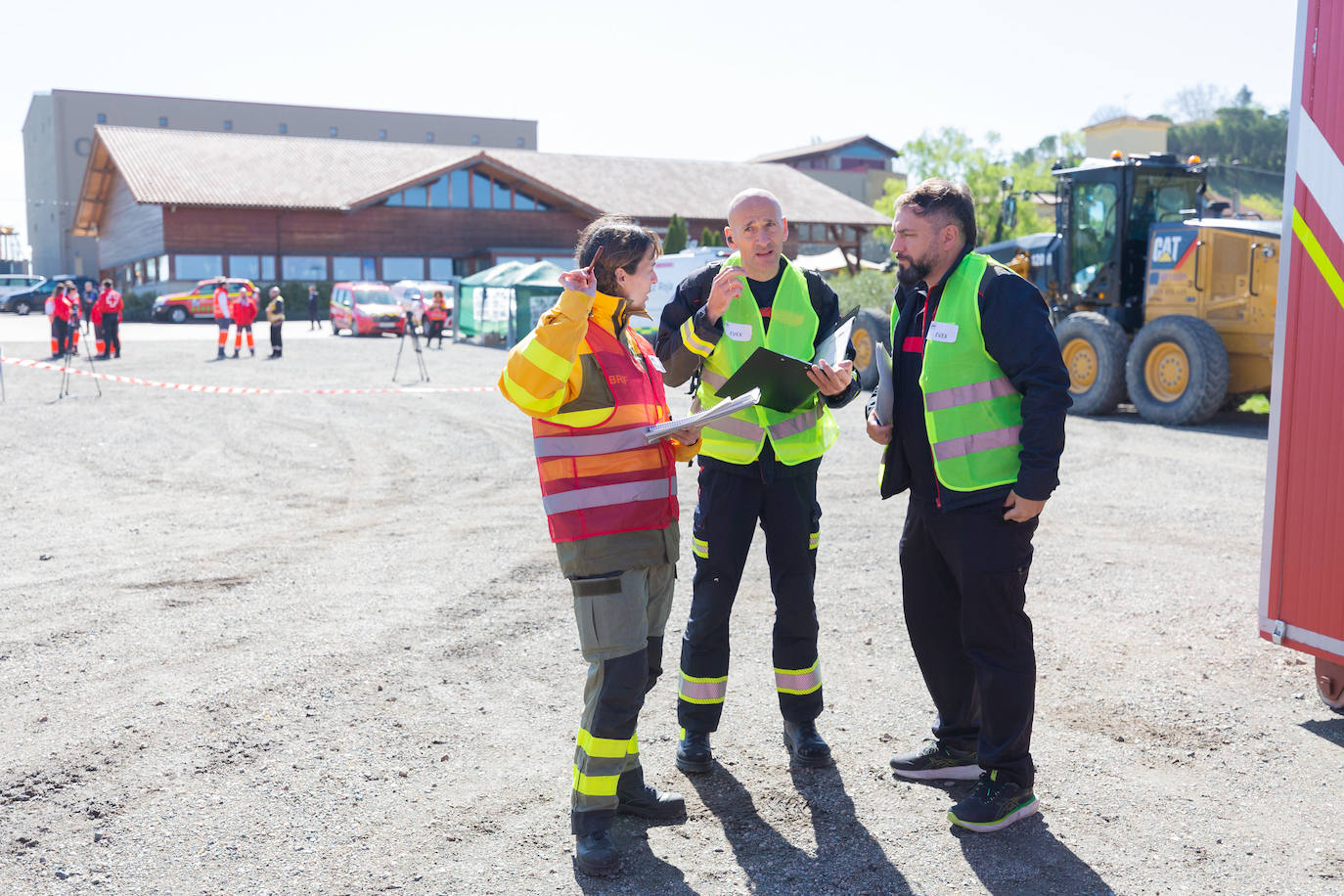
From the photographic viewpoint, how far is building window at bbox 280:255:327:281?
45.5 m

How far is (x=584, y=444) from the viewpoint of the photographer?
340 centimetres

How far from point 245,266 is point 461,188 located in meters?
9.52

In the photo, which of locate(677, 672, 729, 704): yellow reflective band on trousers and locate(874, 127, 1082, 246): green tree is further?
locate(874, 127, 1082, 246): green tree

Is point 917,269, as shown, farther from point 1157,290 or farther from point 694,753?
point 1157,290

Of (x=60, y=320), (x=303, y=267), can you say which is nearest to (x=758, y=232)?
(x=60, y=320)

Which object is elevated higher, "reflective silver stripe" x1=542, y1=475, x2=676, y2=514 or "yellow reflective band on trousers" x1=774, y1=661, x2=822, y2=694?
"reflective silver stripe" x1=542, y1=475, x2=676, y2=514

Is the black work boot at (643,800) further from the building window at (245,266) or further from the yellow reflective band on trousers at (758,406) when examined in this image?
the building window at (245,266)

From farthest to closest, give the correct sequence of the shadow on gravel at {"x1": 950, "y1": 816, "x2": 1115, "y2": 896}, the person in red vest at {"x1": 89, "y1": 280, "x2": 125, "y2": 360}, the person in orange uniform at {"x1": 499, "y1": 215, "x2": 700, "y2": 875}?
the person in red vest at {"x1": 89, "y1": 280, "x2": 125, "y2": 360}, the person in orange uniform at {"x1": 499, "y1": 215, "x2": 700, "y2": 875}, the shadow on gravel at {"x1": 950, "y1": 816, "x2": 1115, "y2": 896}

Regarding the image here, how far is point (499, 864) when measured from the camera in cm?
337

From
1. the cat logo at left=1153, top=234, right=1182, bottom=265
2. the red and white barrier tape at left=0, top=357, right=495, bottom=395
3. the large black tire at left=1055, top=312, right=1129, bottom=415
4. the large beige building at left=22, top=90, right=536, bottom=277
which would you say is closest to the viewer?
the cat logo at left=1153, top=234, right=1182, bottom=265

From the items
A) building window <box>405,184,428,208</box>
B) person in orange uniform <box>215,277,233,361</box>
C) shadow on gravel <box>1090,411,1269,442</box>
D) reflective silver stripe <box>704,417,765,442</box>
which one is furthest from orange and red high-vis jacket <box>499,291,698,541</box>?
A: building window <box>405,184,428,208</box>

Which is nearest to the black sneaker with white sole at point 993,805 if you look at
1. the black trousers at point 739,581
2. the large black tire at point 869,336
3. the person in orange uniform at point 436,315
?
the black trousers at point 739,581

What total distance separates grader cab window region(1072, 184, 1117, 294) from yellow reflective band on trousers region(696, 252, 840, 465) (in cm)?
1144

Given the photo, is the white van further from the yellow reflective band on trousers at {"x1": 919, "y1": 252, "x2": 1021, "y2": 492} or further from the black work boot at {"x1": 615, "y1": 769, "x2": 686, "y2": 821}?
the yellow reflective band on trousers at {"x1": 919, "y1": 252, "x2": 1021, "y2": 492}
